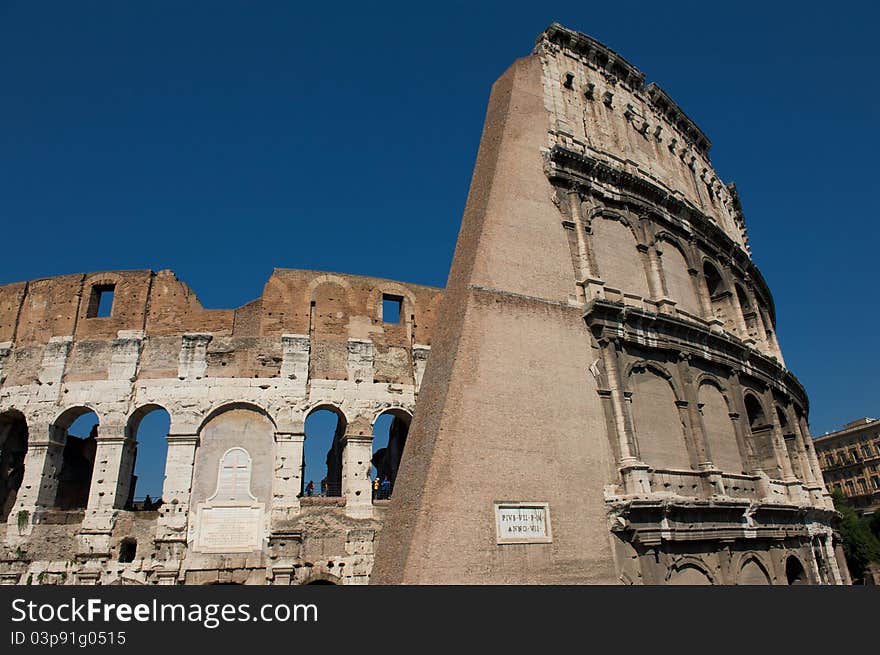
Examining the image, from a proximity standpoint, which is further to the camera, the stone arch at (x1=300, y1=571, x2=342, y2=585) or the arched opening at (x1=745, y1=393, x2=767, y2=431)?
the arched opening at (x1=745, y1=393, x2=767, y2=431)

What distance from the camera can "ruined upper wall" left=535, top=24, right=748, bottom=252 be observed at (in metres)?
17.2

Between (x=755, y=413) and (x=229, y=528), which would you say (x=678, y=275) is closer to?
(x=755, y=413)

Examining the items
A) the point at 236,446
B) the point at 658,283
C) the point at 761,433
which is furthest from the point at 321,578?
the point at 761,433

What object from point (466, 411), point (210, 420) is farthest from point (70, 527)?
point (466, 411)

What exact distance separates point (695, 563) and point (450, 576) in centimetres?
573

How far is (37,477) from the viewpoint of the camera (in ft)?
48.0

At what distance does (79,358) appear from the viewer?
15672mm

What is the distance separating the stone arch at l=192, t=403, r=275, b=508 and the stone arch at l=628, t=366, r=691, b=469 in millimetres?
8869

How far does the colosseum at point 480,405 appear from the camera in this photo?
1108 cm

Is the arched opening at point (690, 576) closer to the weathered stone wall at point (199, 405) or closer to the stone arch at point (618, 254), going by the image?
the stone arch at point (618, 254)

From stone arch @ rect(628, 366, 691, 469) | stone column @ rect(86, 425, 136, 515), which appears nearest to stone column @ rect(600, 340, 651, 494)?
stone arch @ rect(628, 366, 691, 469)

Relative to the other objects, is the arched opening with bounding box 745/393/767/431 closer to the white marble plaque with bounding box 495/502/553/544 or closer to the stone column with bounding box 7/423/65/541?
the white marble plaque with bounding box 495/502/553/544

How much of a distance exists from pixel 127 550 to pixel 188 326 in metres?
5.70
